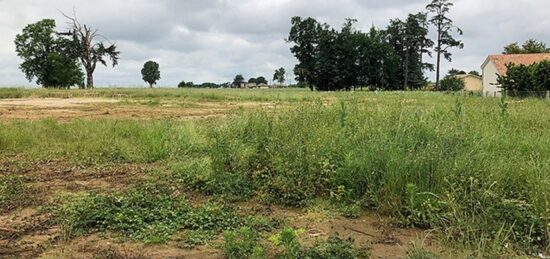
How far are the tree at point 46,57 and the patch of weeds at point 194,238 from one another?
177 ft

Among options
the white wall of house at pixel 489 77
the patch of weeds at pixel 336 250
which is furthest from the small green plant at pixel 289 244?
the white wall of house at pixel 489 77

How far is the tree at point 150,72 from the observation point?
290ft

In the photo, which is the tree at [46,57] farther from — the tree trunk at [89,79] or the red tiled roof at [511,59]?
the red tiled roof at [511,59]

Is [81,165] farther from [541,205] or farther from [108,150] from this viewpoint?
[541,205]

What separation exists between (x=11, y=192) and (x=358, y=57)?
6087 centimetres

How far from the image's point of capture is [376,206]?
4.20 m

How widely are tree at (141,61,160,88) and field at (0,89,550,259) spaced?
85246 mm

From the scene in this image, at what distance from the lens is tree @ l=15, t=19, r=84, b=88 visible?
52.9 m

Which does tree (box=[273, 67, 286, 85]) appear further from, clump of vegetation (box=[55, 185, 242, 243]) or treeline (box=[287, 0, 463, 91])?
clump of vegetation (box=[55, 185, 242, 243])

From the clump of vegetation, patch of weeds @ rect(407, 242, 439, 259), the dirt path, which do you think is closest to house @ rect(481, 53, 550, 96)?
the dirt path

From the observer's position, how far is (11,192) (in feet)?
15.3

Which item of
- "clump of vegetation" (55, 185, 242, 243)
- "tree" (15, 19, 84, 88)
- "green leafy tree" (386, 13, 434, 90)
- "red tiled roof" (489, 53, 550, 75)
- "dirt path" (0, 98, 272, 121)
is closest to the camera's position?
"clump of vegetation" (55, 185, 242, 243)

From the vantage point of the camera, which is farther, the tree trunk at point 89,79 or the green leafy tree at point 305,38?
the green leafy tree at point 305,38

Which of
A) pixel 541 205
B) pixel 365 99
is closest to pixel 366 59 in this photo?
pixel 365 99
